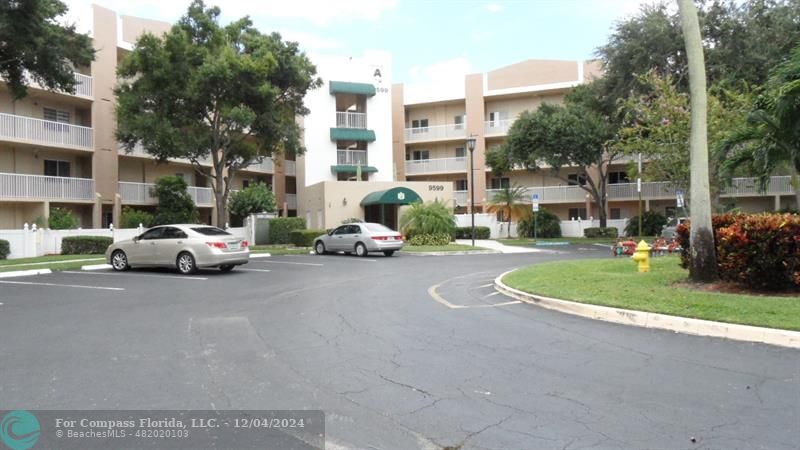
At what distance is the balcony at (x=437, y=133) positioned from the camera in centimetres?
4897

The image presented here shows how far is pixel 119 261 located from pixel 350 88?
25.6 metres

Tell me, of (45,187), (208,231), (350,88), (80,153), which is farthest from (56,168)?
(350,88)

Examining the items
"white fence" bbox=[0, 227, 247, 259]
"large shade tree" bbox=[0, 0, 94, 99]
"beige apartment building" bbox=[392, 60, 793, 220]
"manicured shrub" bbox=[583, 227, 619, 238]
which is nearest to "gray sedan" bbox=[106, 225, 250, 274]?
"white fence" bbox=[0, 227, 247, 259]

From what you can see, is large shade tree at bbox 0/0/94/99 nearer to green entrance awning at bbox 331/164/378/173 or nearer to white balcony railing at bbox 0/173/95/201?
white balcony railing at bbox 0/173/95/201

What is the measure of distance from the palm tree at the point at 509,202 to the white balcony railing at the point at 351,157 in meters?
9.91

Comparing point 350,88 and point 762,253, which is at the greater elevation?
point 350,88

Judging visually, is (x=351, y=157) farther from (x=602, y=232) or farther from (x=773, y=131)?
(x=773, y=131)

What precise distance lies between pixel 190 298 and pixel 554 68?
4181 centimetres

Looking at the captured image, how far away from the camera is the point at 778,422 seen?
4.48 meters

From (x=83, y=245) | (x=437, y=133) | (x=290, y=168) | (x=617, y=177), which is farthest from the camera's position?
(x=437, y=133)

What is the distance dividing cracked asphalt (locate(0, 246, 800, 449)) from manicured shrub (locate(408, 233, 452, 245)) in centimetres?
1862

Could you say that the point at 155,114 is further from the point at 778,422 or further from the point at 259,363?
the point at 778,422

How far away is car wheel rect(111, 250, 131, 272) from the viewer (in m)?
17.8

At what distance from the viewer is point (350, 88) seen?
40.6 metres
